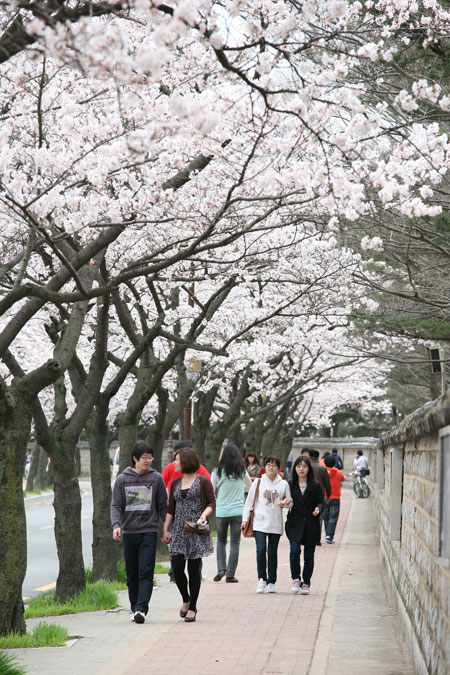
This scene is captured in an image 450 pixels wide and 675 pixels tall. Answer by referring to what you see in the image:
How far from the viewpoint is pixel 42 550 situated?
20.5m

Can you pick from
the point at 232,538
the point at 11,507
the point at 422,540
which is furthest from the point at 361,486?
the point at 422,540

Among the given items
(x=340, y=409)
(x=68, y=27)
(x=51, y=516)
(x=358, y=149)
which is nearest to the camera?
(x=68, y=27)

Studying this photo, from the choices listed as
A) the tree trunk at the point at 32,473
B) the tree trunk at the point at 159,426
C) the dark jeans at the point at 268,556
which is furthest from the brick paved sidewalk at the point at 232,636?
the tree trunk at the point at 32,473

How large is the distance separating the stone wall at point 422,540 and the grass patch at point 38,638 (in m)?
3.10

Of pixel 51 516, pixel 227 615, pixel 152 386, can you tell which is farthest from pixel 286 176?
pixel 51 516

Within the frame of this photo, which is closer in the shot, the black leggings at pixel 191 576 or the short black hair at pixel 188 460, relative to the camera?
the black leggings at pixel 191 576

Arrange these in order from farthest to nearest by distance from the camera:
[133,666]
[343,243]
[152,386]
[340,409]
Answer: [340,409] < [343,243] < [152,386] < [133,666]

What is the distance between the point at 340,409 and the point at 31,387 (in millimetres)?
55565

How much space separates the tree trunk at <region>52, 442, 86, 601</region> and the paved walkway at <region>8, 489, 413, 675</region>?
693 mm

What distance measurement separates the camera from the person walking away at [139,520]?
9.15 metres

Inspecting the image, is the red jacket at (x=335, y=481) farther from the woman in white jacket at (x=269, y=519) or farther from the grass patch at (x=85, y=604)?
the grass patch at (x=85, y=604)

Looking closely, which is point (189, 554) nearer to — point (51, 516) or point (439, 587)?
point (439, 587)

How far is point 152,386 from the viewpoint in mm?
13930

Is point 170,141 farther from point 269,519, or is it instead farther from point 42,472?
point 42,472
